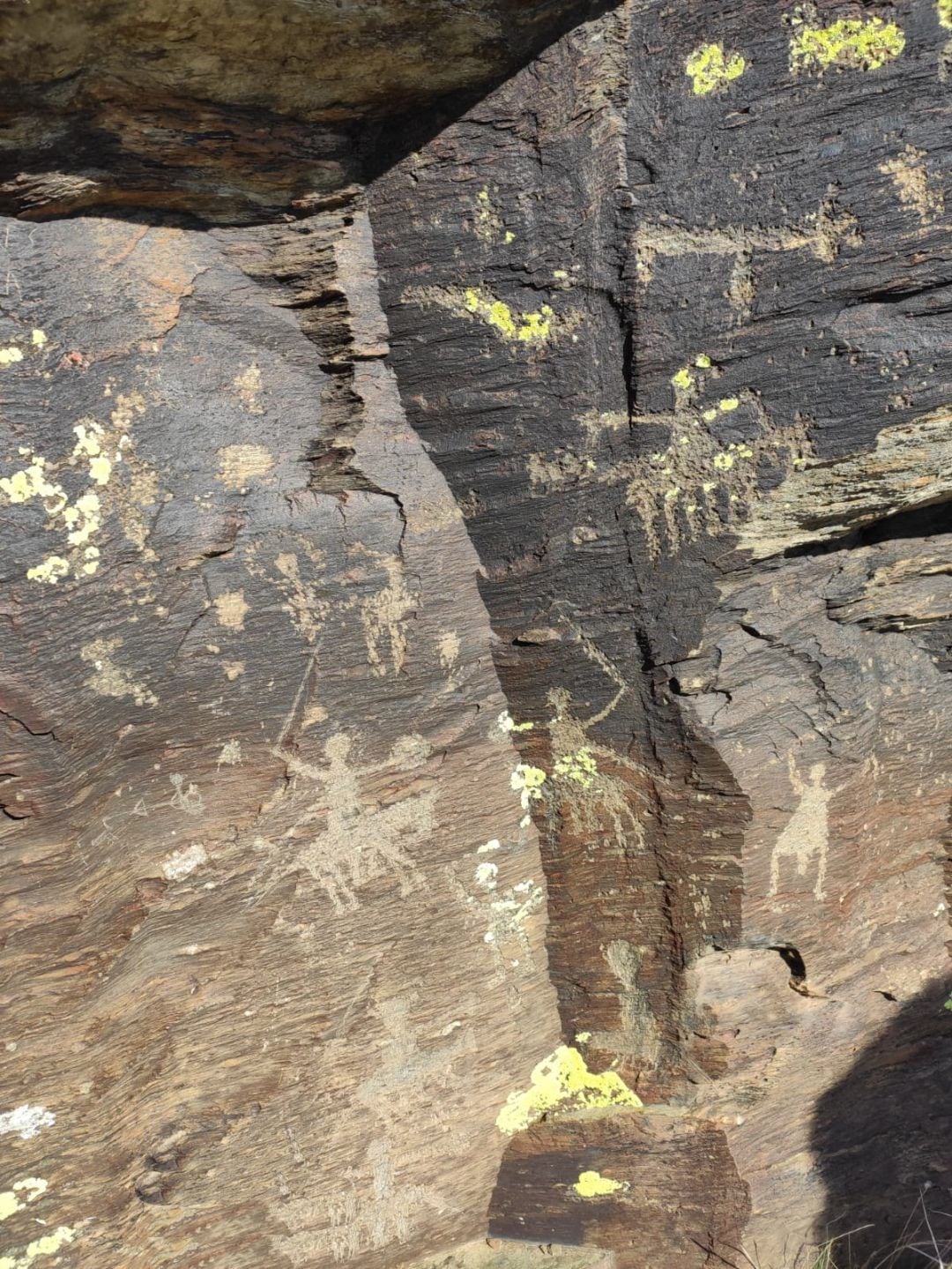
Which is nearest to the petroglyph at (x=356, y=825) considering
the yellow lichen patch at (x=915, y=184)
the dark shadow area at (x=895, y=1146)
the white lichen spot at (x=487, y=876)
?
the white lichen spot at (x=487, y=876)

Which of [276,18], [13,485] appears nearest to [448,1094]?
[13,485]

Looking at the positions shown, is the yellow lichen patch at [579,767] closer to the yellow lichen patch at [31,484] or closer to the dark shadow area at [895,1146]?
the dark shadow area at [895,1146]

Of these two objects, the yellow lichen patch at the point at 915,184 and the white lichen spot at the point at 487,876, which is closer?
the yellow lichen patch at the point at 915,184

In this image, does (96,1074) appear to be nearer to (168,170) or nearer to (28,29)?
(168,170)

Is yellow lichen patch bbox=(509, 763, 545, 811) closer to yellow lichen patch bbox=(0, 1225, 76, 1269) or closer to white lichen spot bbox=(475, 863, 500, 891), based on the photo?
white lichen spot bbox=(475, 863, 500, 891)

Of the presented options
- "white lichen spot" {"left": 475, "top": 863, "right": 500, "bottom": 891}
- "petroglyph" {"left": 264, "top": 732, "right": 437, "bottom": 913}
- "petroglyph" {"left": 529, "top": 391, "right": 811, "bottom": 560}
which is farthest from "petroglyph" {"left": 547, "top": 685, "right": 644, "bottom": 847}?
"petroglyph" {"left": 529, "top": 391, "right": 811, "bottom": 560}

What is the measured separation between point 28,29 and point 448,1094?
2573 mm

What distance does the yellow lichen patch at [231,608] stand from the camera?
205 cm

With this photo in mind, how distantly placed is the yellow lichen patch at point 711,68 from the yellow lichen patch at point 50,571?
1.53 m

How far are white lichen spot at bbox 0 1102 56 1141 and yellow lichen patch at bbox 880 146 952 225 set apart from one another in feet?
8.51

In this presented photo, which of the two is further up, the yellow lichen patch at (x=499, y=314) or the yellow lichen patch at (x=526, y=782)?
the yellow lichen patch at (x=499, y=314)

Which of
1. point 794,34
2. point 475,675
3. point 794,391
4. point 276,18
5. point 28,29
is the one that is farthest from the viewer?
point 475,675

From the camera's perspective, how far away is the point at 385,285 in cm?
208

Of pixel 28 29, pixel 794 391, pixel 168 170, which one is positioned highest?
pixel 28 29
